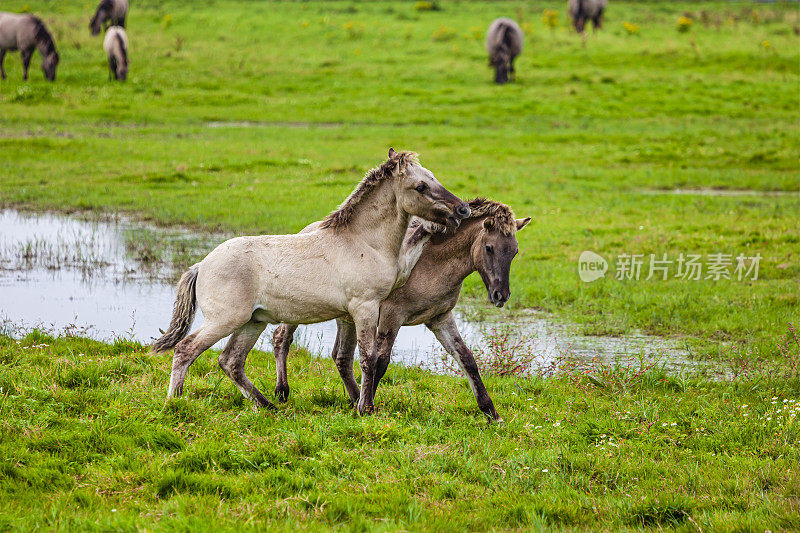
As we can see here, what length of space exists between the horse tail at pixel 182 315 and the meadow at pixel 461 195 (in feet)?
1.62

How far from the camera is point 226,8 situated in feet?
170

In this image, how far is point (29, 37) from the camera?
3322 cm

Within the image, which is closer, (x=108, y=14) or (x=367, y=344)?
(x=367, y=344)

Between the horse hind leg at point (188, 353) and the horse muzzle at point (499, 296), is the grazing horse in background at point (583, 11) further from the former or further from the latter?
the horse hind leg at point (188, 353)

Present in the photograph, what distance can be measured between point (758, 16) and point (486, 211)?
5377 centimetres

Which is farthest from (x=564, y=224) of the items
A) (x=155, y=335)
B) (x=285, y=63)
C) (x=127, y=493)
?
(x=285, y=63)

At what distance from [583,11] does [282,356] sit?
141 feet

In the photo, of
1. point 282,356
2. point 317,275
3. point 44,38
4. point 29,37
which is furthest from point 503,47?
point 317,275

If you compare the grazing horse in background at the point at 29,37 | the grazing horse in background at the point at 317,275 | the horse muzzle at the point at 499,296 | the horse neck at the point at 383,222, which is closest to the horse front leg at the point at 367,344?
the grazing horse in background at the point at 317,275

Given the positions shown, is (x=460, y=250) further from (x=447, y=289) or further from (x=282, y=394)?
(x=282, y=394)

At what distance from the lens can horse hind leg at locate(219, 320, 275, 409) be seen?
7.22 meters

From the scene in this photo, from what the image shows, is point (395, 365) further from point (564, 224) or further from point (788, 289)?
point (564, 224)

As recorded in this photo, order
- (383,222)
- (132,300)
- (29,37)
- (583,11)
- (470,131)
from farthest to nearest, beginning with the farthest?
1. (583,11)
2. (29,37)
3. (470,131)
4. (132,300)
5. (383,222)

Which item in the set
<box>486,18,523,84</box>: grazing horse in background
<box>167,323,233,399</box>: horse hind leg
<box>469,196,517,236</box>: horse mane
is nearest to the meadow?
<box>167,323,233,399</box>: horse hind leg
